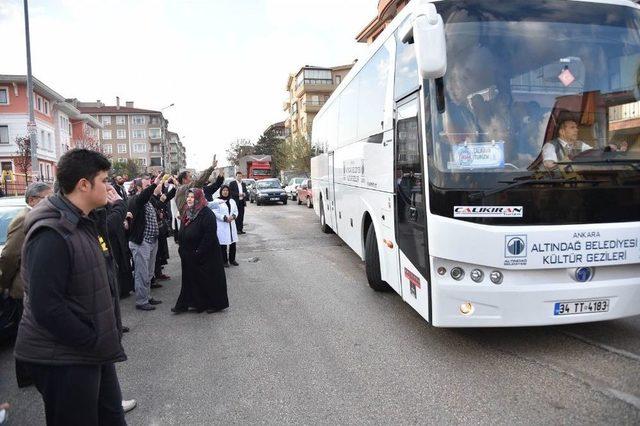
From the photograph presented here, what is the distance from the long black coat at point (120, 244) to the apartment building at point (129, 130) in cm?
9529

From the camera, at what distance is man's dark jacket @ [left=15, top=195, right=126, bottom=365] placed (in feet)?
7.75

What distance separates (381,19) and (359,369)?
34.0 m

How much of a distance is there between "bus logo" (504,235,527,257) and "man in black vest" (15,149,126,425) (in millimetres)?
3171

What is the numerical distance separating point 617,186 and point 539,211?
768 mm

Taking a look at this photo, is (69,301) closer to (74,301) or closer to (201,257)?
(74,301)

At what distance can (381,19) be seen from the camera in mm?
34406

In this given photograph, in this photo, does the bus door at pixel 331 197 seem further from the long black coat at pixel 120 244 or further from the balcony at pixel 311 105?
the balcony at pixel 311 105

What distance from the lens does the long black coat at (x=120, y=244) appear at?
218 inches

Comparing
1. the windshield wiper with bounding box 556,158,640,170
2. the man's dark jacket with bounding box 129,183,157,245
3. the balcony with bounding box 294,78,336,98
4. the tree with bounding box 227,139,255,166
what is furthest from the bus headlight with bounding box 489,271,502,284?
the tree with bounding box 227,139,255,166

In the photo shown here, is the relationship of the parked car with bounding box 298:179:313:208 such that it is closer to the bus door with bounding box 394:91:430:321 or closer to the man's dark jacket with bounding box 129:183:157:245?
the man's dark jacket with bounding box 129:183:157:245

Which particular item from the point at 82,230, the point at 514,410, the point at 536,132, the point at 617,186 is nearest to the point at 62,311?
the point at 82,230

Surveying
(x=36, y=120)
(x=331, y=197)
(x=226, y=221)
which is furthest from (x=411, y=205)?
(x=36, y=120)

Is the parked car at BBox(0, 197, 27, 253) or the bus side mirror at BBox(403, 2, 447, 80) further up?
the bus side mirror at BBox(403, 2, 447, 80)

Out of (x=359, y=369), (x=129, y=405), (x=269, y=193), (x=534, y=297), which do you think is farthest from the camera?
(x=269, y=193)
